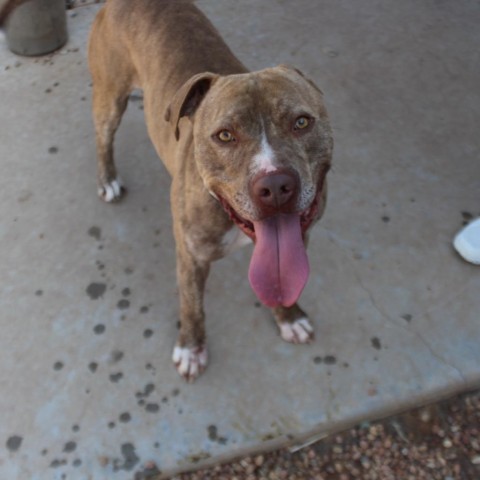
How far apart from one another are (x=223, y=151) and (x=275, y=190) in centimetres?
35

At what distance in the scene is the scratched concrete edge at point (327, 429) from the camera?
2.86m

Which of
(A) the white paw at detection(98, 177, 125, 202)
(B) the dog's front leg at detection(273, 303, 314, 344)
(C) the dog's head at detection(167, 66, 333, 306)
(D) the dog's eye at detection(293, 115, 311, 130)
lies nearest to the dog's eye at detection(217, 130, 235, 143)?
(C) the dog's head at detection(167, 66, 333, 306)

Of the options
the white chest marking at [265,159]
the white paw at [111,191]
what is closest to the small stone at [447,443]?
the white chest marking at [265,159]

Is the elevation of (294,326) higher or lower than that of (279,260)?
lower

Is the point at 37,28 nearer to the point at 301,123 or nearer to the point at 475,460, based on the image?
the point at 301,123

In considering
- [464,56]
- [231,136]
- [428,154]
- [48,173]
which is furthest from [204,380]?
[464,56]

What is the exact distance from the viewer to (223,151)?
2.49 m

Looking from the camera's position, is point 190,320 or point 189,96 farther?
point 190,320

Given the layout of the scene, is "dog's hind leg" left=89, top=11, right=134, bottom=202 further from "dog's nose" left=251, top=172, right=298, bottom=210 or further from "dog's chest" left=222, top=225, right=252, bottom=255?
"dog's nose" left=251, top=172, right=298, bottom=210

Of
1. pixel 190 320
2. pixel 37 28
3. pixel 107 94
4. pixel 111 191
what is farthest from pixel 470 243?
pixel 37 28

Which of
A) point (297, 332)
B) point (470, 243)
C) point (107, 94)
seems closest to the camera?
point (297, 332)

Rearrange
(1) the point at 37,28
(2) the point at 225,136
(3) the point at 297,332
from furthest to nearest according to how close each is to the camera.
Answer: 1. (1) the point at 37,28
2. (3) the point at 297,332
3. (2) the point at 225,136

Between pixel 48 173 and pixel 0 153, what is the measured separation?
1.46 ft

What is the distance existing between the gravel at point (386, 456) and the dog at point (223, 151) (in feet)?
1.77
